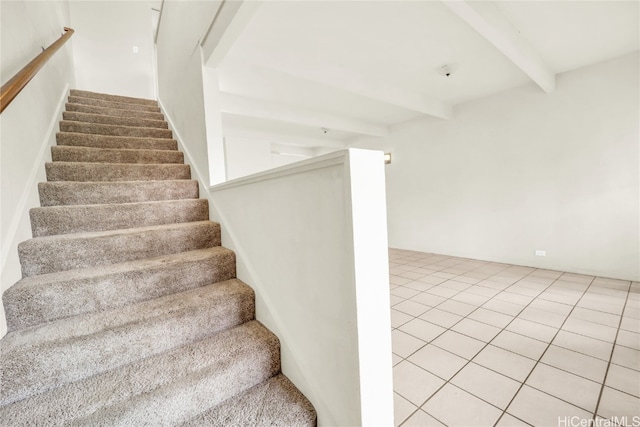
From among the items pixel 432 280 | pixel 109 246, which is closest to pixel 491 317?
pixel 432 280

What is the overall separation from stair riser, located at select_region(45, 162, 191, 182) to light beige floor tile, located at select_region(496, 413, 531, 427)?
288 cm

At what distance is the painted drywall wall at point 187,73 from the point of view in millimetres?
2102

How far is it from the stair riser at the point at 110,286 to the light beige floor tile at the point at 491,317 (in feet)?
7.20

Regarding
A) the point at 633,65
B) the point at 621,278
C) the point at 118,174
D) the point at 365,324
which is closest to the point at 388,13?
the point at 365,324

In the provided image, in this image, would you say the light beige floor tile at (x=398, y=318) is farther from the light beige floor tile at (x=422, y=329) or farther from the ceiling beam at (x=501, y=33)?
the ceiling beam at (x=501, y=33)

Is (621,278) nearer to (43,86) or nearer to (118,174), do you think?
(118,174)

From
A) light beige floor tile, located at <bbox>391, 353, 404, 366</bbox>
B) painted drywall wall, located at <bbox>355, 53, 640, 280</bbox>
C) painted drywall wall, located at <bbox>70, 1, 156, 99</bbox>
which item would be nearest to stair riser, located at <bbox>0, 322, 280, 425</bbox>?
light beige floor tile, located at <bbox>391, 353, 404, 366</bbox>

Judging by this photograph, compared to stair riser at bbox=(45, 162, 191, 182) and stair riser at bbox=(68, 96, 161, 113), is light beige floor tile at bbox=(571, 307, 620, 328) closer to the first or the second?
stair riser at bbox=(45, 162, 191, 182)

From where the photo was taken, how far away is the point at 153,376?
3.47ft

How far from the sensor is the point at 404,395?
1.49 metres

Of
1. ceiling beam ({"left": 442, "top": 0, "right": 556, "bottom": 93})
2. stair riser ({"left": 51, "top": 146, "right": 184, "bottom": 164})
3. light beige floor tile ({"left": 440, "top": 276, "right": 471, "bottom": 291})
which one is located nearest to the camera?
ceiling beam ({"left": 442, "top": 0, "right": 556, "bottom": 93})

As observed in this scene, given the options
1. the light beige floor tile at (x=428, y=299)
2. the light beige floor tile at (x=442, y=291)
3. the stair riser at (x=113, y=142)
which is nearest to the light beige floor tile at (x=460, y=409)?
the light beige floor tile at (x=428, y=299)

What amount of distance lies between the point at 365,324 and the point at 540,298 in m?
2.91

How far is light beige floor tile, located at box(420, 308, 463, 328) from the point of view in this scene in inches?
89.7
